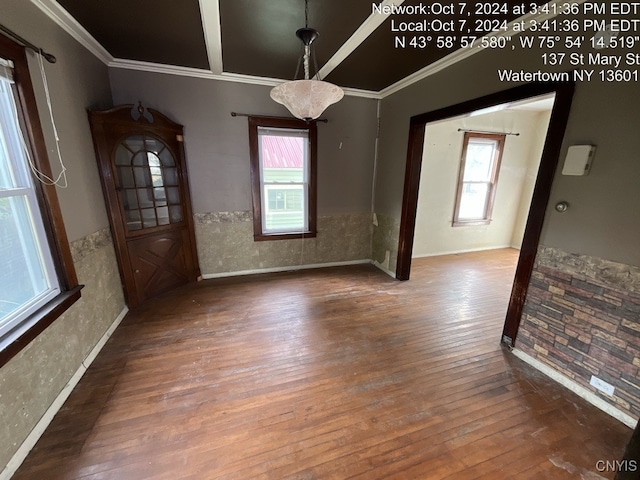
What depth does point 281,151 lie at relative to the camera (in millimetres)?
3621

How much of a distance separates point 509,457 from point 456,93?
2831 millimetres

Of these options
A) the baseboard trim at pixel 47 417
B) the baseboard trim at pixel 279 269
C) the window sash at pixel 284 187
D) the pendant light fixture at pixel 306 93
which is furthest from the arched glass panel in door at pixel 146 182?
the pendant light fixture at pixel 306 93

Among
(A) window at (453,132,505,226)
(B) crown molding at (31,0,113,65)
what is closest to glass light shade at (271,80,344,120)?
(B) crown molding at (31,0,113,65)

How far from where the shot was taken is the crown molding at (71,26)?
1.77 m

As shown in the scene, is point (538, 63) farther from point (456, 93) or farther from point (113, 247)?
point (113, 247)

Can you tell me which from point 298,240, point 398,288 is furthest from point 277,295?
point 398,288

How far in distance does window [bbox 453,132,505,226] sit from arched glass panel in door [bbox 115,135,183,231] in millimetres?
4537

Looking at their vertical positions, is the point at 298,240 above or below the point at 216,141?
below

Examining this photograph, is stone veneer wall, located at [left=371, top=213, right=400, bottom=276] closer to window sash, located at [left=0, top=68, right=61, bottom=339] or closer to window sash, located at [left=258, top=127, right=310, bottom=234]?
window sash, located at [left=258, top=127, right=310, bottom=234]

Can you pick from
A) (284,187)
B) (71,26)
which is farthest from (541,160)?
(71,26)

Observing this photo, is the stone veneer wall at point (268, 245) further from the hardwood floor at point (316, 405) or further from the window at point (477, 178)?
the window at point (477, 178)

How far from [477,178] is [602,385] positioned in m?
3.90

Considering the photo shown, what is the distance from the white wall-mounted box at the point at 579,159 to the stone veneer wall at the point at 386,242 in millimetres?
1992

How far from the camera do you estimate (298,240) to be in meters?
3.96
